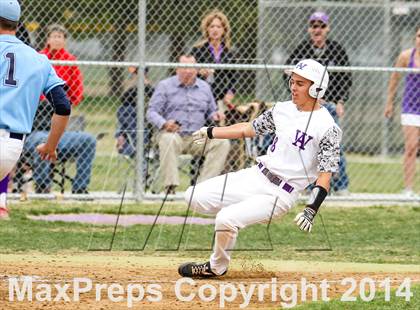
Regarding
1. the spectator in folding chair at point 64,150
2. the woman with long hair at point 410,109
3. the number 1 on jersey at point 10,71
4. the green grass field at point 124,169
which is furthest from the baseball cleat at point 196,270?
the woman with long hair at point 410,109

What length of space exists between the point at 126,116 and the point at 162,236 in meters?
Result: 2.56

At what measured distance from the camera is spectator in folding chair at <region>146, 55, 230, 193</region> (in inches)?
482

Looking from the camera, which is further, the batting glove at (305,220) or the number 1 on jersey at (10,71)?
the batting glove at (305,220)

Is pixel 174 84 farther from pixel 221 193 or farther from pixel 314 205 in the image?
pixel 314 205

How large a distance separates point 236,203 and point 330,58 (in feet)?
18.3

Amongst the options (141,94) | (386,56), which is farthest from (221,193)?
(386,56)

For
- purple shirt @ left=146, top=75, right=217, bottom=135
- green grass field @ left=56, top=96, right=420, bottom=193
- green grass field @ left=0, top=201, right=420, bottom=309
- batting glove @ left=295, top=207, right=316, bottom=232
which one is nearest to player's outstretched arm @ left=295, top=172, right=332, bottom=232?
batting glove @ left=295, top=207, right=316, bottom=232

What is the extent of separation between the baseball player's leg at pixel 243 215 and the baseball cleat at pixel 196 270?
0.21 m

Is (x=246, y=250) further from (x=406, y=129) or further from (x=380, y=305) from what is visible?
(x=406, y=129)

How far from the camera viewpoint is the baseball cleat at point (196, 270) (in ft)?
27.0

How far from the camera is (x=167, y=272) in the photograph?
8.55 meters

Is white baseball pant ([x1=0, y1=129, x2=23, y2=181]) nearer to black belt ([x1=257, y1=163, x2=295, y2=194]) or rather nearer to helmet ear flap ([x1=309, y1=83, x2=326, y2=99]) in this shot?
black belt ([x1=257, y1=163, x2=295, y2=194])

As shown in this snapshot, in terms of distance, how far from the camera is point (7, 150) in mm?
7039

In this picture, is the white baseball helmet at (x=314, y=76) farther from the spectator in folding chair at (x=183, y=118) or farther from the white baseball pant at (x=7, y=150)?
the spectator in folding chair at (x=183, y=118)
